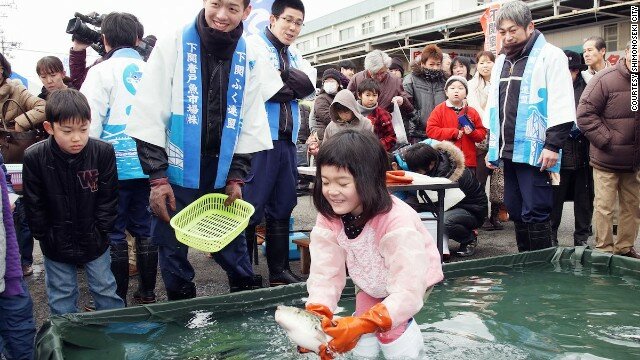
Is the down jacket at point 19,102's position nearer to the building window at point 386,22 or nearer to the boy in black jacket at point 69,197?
the boy in black jacket at point 69,197

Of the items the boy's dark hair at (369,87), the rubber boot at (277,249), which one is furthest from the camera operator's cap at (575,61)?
the rubber boot at (277,249)

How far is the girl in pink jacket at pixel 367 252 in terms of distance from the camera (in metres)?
2.20

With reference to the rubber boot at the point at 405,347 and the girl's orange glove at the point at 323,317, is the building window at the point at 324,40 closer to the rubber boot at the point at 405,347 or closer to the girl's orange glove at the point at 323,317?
the rubber boot at the point at 405,347

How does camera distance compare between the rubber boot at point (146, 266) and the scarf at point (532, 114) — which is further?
the scarf at point (532, 114)

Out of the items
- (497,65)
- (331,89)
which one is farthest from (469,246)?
(331,89)

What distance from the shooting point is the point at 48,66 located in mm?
5379

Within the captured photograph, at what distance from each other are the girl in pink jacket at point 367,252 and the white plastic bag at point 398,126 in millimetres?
3595

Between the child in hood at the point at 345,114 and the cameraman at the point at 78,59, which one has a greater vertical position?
the cameraman at the point at 78,59

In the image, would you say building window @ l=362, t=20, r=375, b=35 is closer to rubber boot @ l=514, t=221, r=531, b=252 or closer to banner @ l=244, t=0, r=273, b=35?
banner @ l=244, t=0, r=273, b=35

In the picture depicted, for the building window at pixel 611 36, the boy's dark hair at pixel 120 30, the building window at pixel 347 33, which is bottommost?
the boy's dark hair at pixel 120 30

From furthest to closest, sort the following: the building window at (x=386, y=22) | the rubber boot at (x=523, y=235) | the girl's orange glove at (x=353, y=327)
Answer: the building window at (x=386, y=22)
the rubber boot at (x=523, y=235)
the girl's orange glove at (x=353, y=327)

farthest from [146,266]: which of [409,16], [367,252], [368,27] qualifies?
[368,27]

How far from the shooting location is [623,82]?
4.98 meters

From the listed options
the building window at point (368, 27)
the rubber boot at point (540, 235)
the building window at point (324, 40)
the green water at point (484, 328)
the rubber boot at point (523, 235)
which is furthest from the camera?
the building window at point (324, 40)
